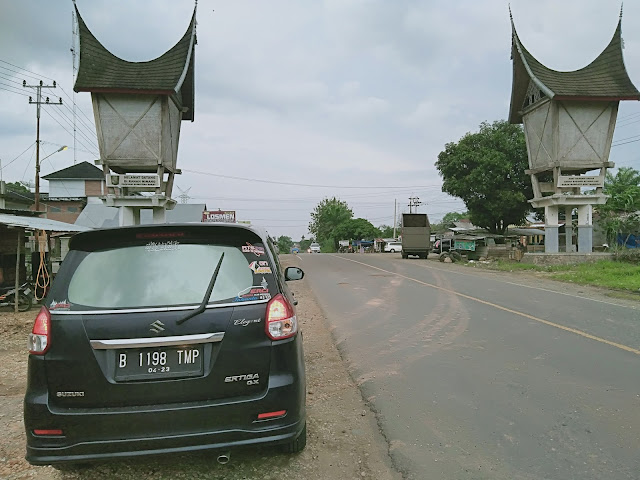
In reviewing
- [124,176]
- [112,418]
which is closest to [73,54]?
[124,176]

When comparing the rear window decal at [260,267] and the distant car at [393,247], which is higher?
the rear window decal at [260,267]

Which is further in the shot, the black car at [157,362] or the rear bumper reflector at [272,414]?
the rear bumper reflector at [272,414]

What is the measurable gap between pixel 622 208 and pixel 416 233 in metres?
15.5

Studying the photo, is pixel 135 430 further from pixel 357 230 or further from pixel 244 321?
pixel 357 230

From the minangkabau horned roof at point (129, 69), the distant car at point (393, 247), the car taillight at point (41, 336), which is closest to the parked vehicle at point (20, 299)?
the car taillight at point (41, 336)

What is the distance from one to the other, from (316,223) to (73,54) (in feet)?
261

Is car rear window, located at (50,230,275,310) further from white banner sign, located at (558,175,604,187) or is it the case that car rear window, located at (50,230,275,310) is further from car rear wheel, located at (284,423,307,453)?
white banner sign, located at (558,175,604,187)

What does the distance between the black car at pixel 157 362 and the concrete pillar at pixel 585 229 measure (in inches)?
984

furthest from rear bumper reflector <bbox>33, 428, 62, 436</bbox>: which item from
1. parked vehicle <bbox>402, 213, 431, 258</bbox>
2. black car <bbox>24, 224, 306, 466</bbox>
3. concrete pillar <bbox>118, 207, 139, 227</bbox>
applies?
parked vehicle <bbox>402, 213, 431, 258</bbox>

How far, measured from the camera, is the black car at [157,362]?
2723mm

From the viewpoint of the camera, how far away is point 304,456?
3408 millimetres

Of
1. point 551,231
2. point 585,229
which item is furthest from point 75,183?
point 585,229

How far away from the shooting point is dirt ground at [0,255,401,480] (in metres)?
3.16

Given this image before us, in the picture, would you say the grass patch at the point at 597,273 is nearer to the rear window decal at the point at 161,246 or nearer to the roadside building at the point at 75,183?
the rear window decal at the point at 161,246
